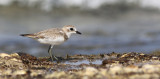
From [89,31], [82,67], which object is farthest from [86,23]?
[82,67]

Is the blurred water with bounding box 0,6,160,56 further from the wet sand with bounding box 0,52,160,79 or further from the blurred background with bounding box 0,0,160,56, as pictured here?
the wet sand with bounding box 0,52,160,79

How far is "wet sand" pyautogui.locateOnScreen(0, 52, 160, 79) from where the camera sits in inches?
258

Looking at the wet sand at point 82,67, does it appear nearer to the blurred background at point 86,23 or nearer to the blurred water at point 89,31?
the blurred water at point 89,31

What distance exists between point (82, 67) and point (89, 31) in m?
16.4

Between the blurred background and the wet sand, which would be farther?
the blurred background

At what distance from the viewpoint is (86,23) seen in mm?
26922

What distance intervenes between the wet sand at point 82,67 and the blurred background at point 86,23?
9666 millimetres

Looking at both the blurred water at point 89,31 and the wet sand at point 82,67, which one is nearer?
the wet sand at point 82,67

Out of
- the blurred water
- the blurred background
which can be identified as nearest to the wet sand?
the blurred water

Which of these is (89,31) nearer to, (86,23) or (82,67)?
(86,23)

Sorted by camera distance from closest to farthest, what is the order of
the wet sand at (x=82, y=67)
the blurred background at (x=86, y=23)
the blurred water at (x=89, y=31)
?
the wet sand at (x=82, y=67), the blurred water at (x=89, y=31), the blurred background at (x=86, y=23)

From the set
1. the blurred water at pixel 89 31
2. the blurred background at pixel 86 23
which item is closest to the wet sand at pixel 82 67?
the blurred water at pixel 89 31

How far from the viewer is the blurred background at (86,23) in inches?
806

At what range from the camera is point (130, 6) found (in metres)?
30.0
